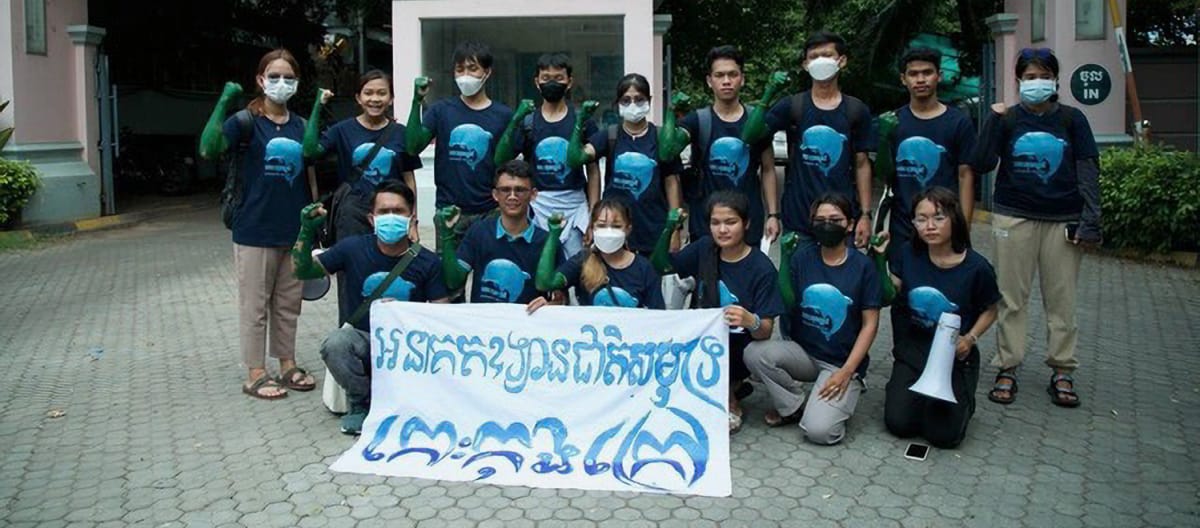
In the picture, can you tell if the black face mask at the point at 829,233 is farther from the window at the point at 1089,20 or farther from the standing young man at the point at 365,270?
the window at the point at 1089,20

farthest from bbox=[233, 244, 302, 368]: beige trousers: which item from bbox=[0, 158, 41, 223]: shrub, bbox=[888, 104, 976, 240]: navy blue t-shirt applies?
bbox=[0, 158, 41, 223]: shrub

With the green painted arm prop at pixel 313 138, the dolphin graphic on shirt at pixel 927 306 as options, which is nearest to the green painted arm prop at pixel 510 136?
the green painted arm prop at pixel 313 138

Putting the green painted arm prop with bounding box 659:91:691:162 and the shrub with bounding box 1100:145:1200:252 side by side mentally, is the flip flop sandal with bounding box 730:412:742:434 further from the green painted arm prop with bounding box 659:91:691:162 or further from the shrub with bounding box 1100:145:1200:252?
the shrub with bounding box 1100:145:1200:252

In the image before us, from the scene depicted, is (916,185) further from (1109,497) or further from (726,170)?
(1109,497)

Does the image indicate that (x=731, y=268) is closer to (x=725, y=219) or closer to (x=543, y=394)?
(x=725, y=219)

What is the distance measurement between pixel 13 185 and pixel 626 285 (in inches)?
398

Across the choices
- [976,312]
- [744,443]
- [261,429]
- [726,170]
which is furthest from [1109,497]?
[261,429]

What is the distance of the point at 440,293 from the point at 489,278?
0.81 ft

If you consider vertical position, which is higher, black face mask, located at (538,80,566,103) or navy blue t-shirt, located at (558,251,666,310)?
black face mask, located at (538,80,566,103)

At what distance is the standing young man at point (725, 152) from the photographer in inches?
216

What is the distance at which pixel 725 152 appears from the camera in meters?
5.53

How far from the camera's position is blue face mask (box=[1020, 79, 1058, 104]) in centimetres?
547

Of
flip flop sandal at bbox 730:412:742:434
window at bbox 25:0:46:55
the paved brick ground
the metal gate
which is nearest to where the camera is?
the paved brick ground

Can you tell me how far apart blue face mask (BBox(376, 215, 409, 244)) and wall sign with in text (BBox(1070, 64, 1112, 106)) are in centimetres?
950
